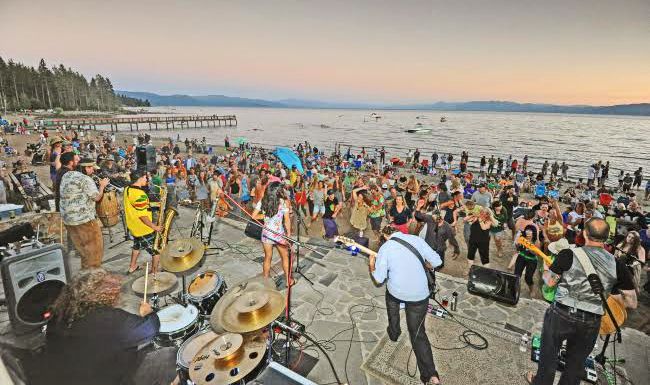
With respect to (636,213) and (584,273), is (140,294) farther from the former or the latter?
(636,213)

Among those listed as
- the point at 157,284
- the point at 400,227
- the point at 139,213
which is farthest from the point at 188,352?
the point at 400,227

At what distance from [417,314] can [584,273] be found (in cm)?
190

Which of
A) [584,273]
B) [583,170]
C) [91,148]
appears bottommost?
[583,170]

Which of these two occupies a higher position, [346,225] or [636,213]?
[636,213]

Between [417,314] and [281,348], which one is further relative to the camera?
[281,348]

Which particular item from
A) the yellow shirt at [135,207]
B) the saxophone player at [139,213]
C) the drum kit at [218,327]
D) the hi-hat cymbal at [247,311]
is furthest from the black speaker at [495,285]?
the yellow shirt at [135,207]

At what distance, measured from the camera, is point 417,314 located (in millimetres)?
4031

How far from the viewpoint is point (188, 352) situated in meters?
3.54

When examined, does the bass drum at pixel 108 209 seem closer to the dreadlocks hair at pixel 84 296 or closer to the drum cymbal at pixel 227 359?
the drum cymbal at pixel 227 359

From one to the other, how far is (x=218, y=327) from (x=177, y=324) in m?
1.11

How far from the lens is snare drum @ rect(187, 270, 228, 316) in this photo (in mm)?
4488

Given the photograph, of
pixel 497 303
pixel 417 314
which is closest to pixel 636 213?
pixel 497 303

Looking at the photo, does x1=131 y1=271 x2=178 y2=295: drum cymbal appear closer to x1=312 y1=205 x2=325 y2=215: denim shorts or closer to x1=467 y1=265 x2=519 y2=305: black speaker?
x1=467 y1=265 x2=519 y2=305: black speaker

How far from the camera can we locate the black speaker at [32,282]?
13.7ft
